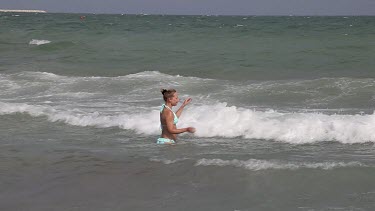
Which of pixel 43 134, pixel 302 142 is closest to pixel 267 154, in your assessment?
pixel 302 142

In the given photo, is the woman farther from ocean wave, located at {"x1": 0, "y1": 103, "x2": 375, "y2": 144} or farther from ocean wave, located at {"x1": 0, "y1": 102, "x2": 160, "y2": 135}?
ocean wave, located at {"x1": 0, "y1": 102, "x2": 160, "y2": 135}

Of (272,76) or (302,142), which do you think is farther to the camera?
(272,76)

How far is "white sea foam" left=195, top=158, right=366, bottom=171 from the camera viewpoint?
627 cm

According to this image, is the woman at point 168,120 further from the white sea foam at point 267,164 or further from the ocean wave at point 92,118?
the white sea foam at point 267,164

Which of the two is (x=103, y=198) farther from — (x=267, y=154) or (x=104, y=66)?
(x=104, y=66)

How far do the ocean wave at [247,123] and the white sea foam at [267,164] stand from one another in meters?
1.66

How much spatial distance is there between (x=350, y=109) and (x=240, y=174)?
541 centimetres

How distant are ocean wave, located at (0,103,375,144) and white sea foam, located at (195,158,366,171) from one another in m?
1.66

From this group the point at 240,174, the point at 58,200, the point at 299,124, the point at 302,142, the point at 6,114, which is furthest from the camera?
the point at 6,114

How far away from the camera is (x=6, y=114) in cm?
1078

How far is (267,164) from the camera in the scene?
21.0ft

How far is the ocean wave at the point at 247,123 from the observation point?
8266mm

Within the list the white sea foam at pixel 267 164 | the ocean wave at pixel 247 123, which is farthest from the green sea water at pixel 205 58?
the white sea foam at pixel 267 164

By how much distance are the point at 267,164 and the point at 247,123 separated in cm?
261
